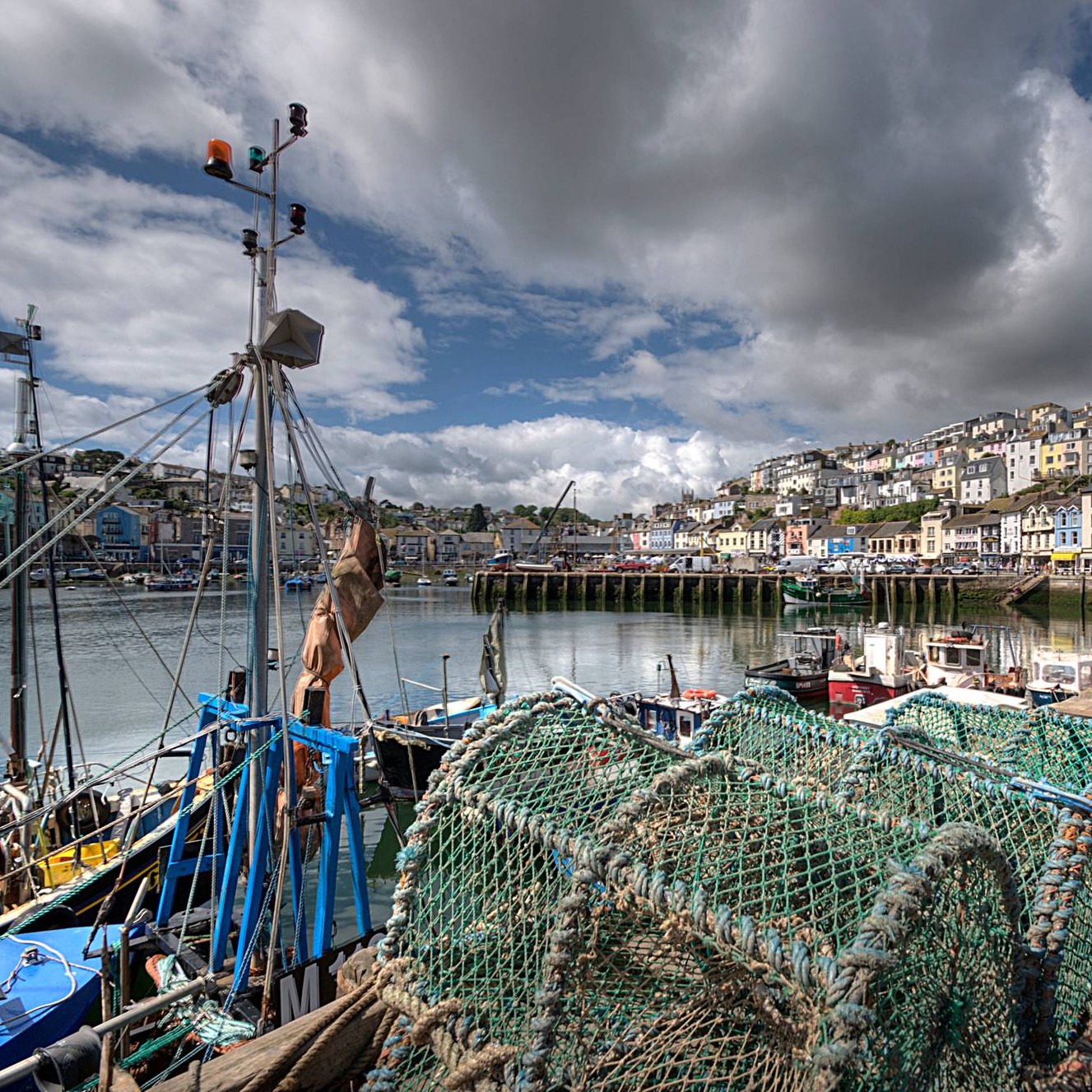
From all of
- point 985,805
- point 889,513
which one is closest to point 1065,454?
point 889,513

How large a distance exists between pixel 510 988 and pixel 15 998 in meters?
3.32

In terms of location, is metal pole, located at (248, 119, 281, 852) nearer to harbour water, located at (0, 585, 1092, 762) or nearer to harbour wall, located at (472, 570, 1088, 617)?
harbour water, located at (0, 585, 1092, 762)

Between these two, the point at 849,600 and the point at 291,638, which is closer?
the point at 291,638

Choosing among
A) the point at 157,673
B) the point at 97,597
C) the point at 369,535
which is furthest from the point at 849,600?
the point at 97,597

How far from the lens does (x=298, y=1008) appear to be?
4172 mm

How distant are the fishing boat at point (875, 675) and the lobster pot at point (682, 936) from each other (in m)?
16.0

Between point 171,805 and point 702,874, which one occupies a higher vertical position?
point 702,874

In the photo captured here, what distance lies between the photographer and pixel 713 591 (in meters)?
58.2

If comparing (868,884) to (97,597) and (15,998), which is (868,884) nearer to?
(15,998)

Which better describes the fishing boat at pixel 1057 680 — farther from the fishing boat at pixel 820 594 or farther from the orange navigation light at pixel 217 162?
the fishing boat at pixel 820 594

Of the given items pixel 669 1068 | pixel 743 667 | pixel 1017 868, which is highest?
pixel 1017 868

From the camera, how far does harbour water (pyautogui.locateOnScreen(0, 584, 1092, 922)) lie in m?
17.3

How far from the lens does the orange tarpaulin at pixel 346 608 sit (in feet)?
23.3

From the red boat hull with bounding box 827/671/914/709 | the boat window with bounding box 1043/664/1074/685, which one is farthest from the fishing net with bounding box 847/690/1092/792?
the boat window with bounding box 1043/664/1074/685
